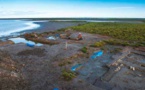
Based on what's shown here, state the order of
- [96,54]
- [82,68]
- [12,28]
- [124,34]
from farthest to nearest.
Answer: [12,28], [124,34], [96,54], [82,68]

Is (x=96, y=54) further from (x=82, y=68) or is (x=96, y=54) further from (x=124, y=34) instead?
(x=124, y=34)

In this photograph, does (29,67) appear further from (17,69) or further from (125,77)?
(125,77)

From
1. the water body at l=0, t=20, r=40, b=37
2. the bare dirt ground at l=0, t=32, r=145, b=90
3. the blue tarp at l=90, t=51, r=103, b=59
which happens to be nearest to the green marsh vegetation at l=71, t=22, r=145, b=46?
the bare dirt ground at l=0, t=32, r=145, b=90

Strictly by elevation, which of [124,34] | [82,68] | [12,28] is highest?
[124,34]

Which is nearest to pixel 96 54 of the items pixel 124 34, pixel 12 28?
pixel 124 34

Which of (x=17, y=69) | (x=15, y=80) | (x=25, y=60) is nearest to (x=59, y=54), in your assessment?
(x=25, y=60)

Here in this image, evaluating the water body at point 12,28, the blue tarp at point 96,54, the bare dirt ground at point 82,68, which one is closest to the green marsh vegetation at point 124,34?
the bare dirt ground at point 82,68

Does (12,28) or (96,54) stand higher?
(96,54)

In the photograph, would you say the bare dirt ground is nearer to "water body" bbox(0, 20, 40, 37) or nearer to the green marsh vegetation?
the green marsh vegetation
